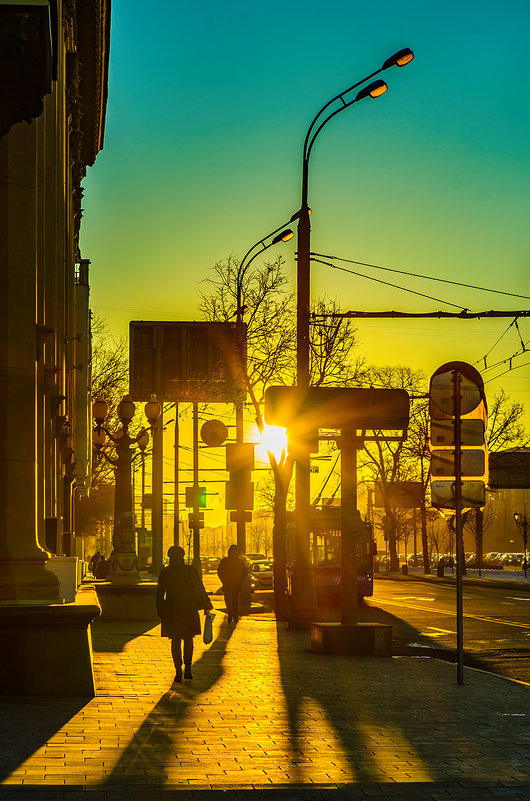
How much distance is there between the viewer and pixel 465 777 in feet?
28.3

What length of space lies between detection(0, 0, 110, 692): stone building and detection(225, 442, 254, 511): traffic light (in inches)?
169

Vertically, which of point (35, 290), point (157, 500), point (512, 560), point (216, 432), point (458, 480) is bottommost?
point (512, 560)

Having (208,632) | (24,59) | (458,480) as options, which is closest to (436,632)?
(208,632)

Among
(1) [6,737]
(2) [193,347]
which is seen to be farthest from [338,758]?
(2) [193,347]

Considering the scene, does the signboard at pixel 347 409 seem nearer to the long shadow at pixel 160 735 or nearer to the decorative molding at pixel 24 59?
the long shadow at pixel 160 735

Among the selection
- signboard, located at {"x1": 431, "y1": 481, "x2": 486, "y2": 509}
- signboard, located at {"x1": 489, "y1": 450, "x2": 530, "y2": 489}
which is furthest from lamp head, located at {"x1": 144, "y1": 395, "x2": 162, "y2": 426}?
signboard, located at {"x1": 489, "y1": 450, "x2": 530, "y2": 489}

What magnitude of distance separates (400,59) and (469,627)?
11801mm

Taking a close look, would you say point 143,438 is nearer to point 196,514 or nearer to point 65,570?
point 196,514

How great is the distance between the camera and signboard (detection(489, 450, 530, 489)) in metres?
76.8

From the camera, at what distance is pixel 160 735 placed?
10492mm

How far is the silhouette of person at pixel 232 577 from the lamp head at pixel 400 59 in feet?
35.4

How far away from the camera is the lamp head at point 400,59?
23.4m

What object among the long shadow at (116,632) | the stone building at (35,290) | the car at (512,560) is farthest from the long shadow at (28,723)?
the car at (512,560)

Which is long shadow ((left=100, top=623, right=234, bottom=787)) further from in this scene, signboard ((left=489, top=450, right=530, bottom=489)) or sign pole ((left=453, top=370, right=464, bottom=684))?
signboard ((left=489, top=450, right=530, bottom=489))
